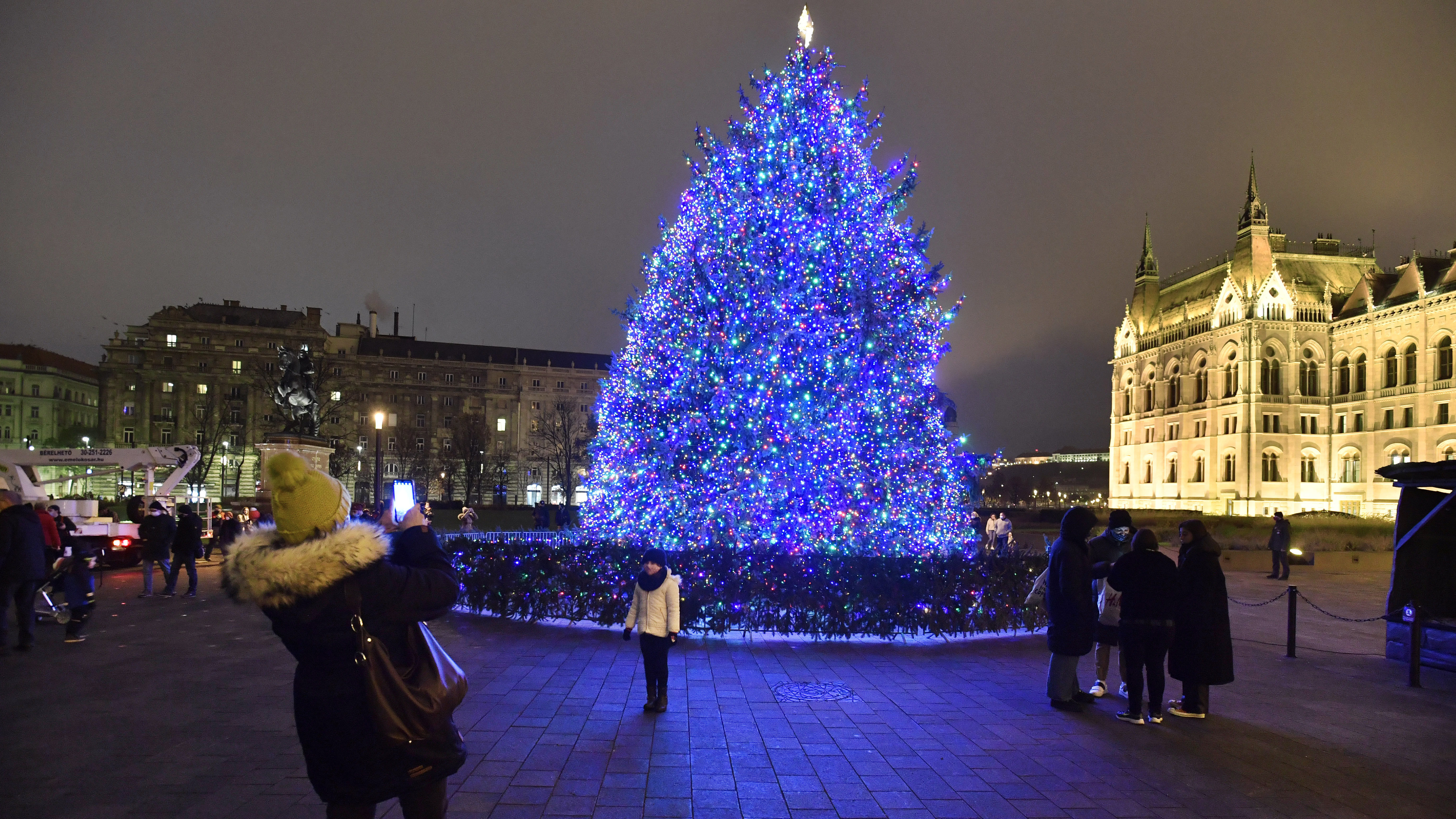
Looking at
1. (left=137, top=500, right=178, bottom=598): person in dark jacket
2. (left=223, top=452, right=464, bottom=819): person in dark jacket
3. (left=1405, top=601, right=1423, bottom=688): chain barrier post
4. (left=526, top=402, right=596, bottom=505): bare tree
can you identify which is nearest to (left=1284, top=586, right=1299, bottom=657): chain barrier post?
(left=1405, top=601, right=1423, bottom=688): chain barrier post

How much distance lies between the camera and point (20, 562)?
32.4ft

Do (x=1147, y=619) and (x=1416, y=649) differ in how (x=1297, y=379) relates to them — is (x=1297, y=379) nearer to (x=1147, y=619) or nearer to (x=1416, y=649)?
(x=1416, y=649)

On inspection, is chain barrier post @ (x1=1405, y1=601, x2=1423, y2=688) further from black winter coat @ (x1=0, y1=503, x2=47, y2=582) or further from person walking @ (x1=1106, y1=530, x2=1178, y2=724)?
black winter coat @ (x1=0, y1=503, x2=47, y2=582)

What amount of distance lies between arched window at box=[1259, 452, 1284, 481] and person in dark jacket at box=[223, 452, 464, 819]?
74.6 meters

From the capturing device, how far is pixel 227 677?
8.82 m

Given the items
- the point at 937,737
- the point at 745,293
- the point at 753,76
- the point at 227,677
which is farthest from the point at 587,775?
the point at 753,76

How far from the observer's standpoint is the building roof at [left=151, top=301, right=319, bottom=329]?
247 ft

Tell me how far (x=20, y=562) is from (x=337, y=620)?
33.4 ft

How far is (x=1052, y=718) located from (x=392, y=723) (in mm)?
6639

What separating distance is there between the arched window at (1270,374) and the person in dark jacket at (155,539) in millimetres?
72603

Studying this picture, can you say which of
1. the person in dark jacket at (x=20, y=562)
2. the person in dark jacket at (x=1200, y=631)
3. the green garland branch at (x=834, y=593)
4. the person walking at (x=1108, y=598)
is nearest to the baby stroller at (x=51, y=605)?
the person in dark jacket at (x=20, y=562)

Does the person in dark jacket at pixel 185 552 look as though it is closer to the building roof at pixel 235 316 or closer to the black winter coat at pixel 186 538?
the black winter coat at pixel 186 538

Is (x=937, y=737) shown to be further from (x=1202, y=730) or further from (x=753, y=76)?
(x=753, y=76)

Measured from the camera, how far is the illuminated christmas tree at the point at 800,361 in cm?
1398
